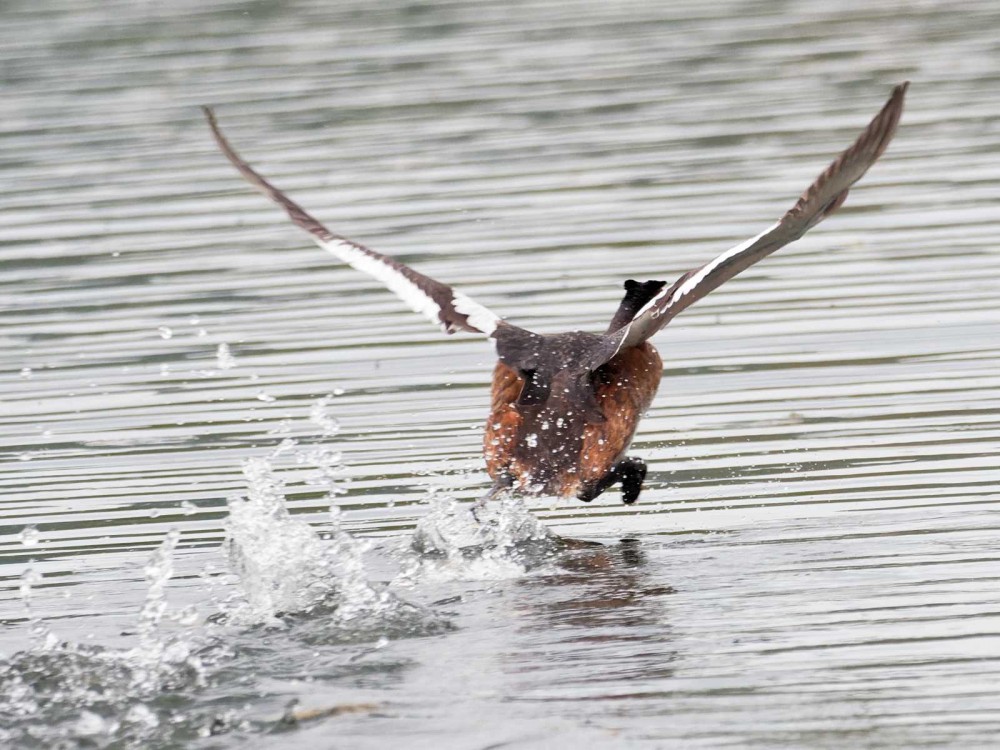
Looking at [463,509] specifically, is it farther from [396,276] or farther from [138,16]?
[138,16]

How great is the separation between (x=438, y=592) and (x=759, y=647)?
1.66 m

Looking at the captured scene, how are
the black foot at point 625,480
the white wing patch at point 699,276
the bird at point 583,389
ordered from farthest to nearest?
the black foot at point 625,480
the bird at point 583,389
the white wing patch at point 699,276

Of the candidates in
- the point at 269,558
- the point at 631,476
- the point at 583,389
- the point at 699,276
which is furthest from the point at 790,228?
the point at 269,558

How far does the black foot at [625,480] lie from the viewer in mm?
9461

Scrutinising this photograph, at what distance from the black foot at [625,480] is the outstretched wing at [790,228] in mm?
593

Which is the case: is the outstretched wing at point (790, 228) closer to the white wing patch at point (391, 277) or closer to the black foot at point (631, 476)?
the black foot at point (631, 476)

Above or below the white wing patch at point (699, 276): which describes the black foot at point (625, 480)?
below

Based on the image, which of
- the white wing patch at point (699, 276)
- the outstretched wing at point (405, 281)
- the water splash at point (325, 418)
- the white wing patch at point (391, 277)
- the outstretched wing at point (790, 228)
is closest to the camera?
the outstretched wing at point (790, 228)

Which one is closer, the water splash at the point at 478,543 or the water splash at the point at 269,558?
the water splash at the point at 269,558

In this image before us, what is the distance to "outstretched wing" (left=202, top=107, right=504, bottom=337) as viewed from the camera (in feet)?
32.4

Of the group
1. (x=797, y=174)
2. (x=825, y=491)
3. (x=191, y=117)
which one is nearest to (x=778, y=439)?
(x=825, y=491)

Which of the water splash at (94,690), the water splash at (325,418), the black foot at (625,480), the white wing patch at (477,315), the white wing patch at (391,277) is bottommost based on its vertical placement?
the water splash at (94,690)

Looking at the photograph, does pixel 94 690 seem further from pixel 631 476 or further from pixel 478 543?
pixel 631 476

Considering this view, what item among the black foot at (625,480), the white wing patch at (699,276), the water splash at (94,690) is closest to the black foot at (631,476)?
the black foot at (625,480)
